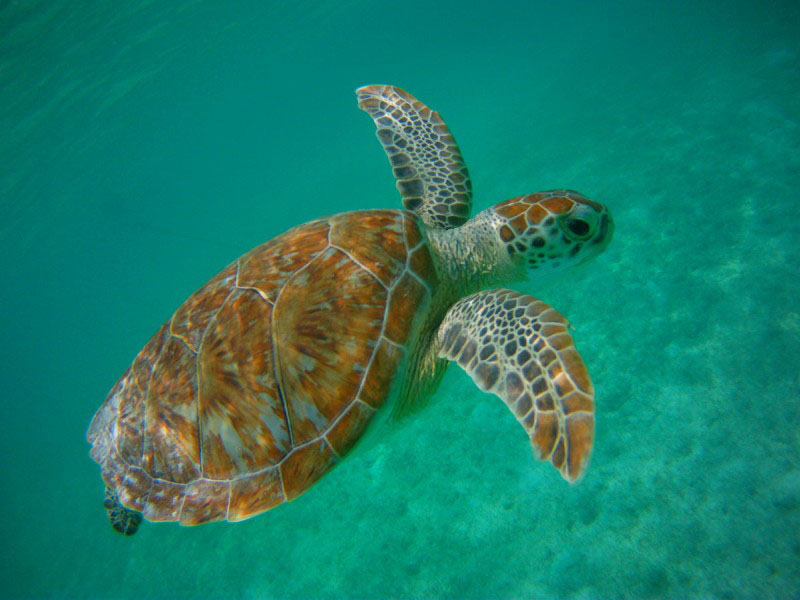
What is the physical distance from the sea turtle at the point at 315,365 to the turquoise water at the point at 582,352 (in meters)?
1.45

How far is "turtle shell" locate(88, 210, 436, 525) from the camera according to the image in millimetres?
1938

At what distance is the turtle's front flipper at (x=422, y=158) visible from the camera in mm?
3379

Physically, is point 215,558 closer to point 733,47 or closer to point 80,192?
point 733,47

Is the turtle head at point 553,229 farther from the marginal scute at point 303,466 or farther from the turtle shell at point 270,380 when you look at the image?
the marginal scute at point 303,466

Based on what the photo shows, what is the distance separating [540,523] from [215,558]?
185 inches

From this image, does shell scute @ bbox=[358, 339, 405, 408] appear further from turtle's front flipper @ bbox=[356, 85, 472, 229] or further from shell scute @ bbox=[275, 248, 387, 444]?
turtle's front flipper @ bbox=[356, 85, 472, 229]

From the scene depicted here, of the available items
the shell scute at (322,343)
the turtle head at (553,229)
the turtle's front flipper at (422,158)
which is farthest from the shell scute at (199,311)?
the turtle head at (553,229)

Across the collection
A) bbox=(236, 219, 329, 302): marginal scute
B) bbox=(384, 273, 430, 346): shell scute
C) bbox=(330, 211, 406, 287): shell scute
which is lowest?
bbox=(384, 273, 430, 346): shell scute

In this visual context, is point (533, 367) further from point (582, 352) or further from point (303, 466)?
point (582, 352)

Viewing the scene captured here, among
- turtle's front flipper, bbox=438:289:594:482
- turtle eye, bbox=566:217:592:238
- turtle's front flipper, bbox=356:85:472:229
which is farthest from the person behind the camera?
turtle's front flipper, bbox=356:85:472:229

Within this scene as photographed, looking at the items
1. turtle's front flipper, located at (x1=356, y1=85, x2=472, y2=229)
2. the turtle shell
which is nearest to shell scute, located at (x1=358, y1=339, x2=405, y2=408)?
the turtle shell

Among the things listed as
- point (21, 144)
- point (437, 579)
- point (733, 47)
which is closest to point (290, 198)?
point (21, 144)

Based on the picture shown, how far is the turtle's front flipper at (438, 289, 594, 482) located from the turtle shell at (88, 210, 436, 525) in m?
0.35

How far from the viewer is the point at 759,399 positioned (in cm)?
319
